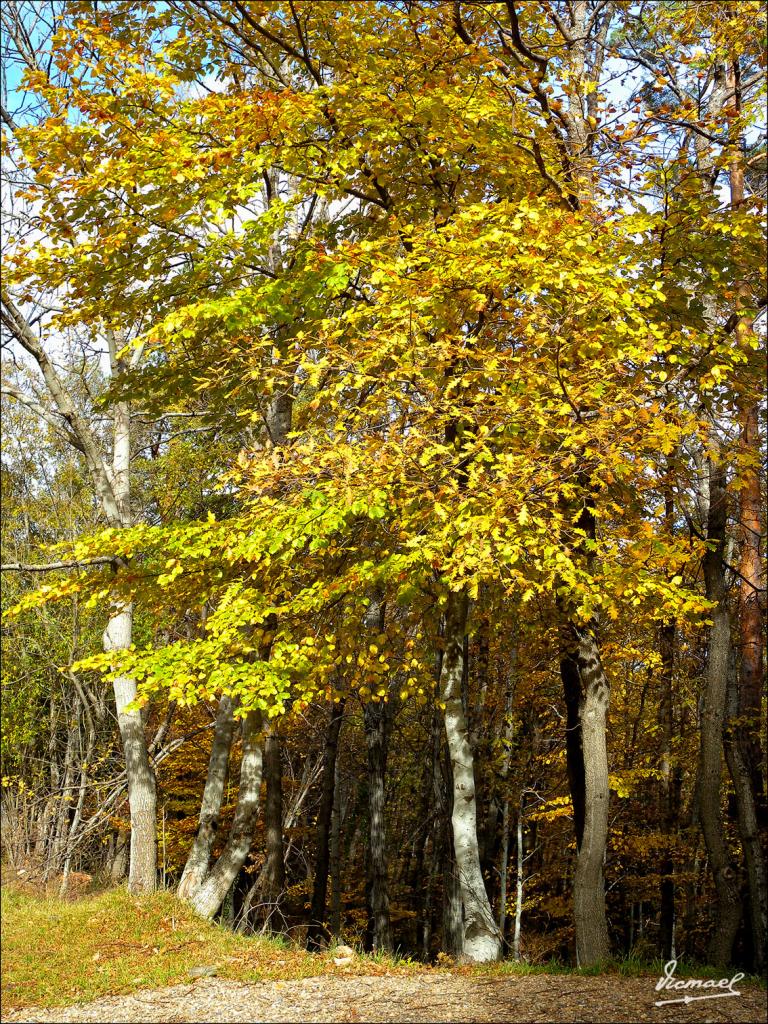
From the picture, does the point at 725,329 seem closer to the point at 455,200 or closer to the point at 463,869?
the point at 455,200

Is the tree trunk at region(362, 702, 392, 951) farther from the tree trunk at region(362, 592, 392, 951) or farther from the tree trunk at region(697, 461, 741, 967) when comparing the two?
the tree trunk at region(697, 461, 741, 967)

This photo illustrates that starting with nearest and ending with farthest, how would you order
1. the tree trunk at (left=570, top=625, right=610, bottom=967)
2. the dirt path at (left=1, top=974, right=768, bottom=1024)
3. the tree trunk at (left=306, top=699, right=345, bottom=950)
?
the dirt path at (left=1, top=974, right=768, bottom=1024)
the tree trunk at (left=570, top=625, right=610, bottom=967)
the tree trunk at (left=306, top=699, right=345, bottom=950)

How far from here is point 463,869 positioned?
338 inches

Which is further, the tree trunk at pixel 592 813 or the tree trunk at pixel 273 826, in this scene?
the tree trunk at pixel 273 826

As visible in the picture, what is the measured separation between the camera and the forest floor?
19.6ft

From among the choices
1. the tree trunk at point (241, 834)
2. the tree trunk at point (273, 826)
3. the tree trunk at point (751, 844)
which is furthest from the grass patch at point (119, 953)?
the tree trunk at point (273, 826)

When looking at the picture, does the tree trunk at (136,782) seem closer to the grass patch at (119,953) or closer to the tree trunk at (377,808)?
the grass patch at (119,953)

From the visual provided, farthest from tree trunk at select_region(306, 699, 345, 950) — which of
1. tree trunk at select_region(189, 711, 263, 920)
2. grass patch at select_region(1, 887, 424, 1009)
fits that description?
grass patch at select_region(1, 887, 424, 1009)

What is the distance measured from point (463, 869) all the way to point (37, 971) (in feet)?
12.9

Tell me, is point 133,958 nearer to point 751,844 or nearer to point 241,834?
point 241,834

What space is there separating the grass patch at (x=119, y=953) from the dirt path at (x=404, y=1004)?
24 cm

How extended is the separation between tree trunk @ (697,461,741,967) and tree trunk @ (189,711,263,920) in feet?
17.9

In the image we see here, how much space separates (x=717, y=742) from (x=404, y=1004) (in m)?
6.13

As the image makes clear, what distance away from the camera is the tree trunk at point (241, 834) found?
30.9ft
